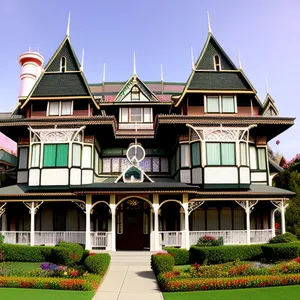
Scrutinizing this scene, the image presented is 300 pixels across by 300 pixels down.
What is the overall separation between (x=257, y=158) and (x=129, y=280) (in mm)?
16222

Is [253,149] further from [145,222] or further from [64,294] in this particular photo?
[64,294]

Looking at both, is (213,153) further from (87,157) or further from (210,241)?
(87,157)

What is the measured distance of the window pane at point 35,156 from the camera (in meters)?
25.8

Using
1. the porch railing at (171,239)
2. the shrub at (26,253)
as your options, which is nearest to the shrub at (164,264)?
the porch railing at (171,239)

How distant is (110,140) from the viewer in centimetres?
2958

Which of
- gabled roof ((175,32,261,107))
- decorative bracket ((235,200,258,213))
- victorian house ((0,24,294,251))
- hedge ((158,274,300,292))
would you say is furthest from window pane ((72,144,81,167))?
hedge ((158,274,300,292))

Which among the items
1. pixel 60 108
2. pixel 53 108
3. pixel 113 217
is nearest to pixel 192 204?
pixel 113 217

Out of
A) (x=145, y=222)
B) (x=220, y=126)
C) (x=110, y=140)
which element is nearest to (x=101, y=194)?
(x=145, y=222)

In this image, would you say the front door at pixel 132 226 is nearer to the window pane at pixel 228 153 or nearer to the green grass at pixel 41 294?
the window pane at pixel 228 153

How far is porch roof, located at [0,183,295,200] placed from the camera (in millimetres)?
22594

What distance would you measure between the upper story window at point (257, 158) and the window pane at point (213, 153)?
417 centimetres

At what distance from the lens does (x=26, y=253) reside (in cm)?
2069

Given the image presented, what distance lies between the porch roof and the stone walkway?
16.8ft

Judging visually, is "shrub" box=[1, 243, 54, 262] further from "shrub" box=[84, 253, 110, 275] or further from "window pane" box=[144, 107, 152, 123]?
"window pane" box=[144, 107, 152, 123]
